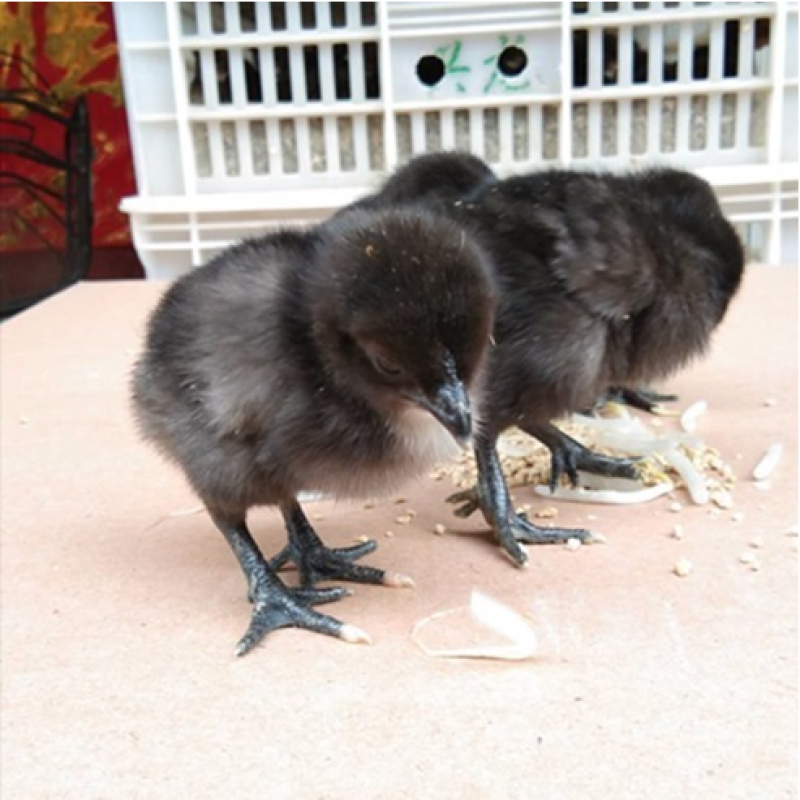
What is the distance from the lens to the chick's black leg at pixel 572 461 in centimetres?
127

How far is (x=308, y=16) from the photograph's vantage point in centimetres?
236

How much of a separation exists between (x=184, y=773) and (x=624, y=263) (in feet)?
2.08

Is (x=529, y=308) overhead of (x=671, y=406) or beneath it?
overhead

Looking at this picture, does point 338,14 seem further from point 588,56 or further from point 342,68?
point 588,56

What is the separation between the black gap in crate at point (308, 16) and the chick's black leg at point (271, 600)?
5.51 ft

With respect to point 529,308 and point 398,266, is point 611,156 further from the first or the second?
point 398,266

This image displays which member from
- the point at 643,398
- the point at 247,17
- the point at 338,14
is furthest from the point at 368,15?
the point at 643,398

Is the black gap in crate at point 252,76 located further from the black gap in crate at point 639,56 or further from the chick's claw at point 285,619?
the chick's claw at point 285,619

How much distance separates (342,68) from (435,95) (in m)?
0.24

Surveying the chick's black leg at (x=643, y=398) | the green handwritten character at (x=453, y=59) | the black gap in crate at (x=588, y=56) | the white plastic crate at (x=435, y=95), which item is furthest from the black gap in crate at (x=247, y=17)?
the chick's black leg at (x=643, y=398)

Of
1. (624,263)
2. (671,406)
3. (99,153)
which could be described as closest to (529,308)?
(624,263)

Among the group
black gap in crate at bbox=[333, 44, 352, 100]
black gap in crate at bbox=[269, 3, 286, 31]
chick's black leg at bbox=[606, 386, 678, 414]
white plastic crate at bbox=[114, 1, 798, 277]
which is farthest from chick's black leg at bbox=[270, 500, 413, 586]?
black gap in crate at bbox=[269, 3, 286, 31]

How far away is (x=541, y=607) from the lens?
96 centimetres

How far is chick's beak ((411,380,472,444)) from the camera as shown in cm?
75
